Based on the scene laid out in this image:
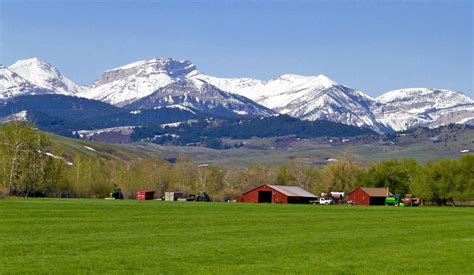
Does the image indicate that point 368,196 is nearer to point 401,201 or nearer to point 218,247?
point 401,201

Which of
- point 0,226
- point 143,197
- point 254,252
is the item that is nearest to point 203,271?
point 254,252

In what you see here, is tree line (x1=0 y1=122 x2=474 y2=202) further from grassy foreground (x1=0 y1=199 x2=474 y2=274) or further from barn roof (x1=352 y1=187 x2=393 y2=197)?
grassy foreground (x1=0 y1=199 x2=474 y2=274)

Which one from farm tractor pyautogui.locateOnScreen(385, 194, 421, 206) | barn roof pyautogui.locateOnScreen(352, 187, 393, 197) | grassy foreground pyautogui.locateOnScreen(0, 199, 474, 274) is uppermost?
barn roof pyautogui.locateOnScreen(352, 187, 393, 197)

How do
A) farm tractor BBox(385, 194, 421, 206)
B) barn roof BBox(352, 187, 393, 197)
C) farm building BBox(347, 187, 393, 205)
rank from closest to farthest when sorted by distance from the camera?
farm tractor BBox(385, 194, 421, 206) → farm building BBox(347, 187, 393, 205) → barn roof BBox(352, 187, 393, 197)

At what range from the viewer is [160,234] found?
4631 centimetres

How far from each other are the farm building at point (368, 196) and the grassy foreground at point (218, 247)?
10044cm

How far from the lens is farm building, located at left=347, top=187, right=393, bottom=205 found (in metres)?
159

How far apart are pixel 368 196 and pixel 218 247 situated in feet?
401

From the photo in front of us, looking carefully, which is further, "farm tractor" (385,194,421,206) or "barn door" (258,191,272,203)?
"barn door" (258,191,272,203)

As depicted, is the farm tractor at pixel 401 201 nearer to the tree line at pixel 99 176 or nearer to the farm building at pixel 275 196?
the tree line at pixel 99 176

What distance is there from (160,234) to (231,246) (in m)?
7.06

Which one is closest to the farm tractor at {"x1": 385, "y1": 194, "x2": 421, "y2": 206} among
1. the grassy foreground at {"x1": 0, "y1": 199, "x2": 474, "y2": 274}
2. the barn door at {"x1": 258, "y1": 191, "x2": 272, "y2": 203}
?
the barn door at {"x1": 258, "y1": 191, "x2": 272, "y2": 203}

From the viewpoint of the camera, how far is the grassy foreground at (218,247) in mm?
32750

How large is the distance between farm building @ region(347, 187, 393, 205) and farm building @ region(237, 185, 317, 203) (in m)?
8.38
